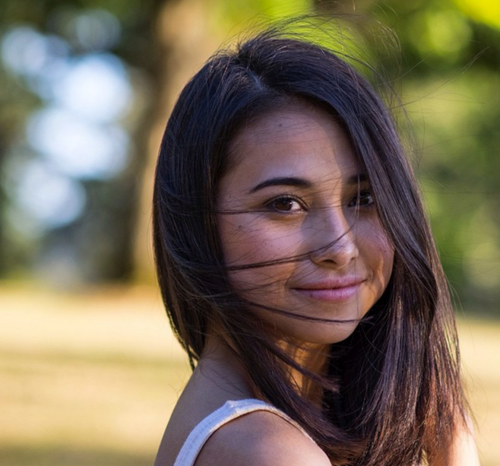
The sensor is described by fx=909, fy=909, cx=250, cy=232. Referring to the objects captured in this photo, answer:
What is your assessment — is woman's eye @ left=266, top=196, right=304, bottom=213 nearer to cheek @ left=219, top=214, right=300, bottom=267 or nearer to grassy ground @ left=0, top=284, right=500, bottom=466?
cheek @ left=219, top=214, right=300, bottom=267

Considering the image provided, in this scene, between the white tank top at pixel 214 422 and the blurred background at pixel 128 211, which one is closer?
the white tank top at pixel 214 422

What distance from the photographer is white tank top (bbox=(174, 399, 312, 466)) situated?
1.64m

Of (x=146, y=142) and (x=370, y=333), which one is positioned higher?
(x=146, y=142)

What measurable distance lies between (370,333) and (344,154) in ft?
1.43

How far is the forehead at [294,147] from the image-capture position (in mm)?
1829

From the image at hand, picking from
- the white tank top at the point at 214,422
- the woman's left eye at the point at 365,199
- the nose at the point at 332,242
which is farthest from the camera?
the woman's left eye at the point at 365,199

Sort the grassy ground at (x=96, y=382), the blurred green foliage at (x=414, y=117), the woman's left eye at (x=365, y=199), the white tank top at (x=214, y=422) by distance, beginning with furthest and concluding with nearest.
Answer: the blurred green foliage at (x=414, y=117), the grassy ground at (x=96, y=382), the woman's left eye at (x=365, y=199), the white tank top at (x=214, y=422)

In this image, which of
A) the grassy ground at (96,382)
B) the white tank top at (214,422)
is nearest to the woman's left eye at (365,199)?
the white tank top at (214,422)

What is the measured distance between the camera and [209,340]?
1946mm

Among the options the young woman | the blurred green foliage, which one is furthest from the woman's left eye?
the blurred green foliage

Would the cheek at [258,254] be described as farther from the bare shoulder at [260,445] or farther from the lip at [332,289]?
the bare shoulder at [260,445]

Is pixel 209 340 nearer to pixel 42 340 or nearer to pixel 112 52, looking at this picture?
pixel 42 340

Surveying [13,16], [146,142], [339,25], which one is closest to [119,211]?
[13,16]

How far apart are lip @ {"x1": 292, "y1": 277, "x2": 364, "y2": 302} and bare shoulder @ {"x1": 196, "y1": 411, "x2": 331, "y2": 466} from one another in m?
0.28
